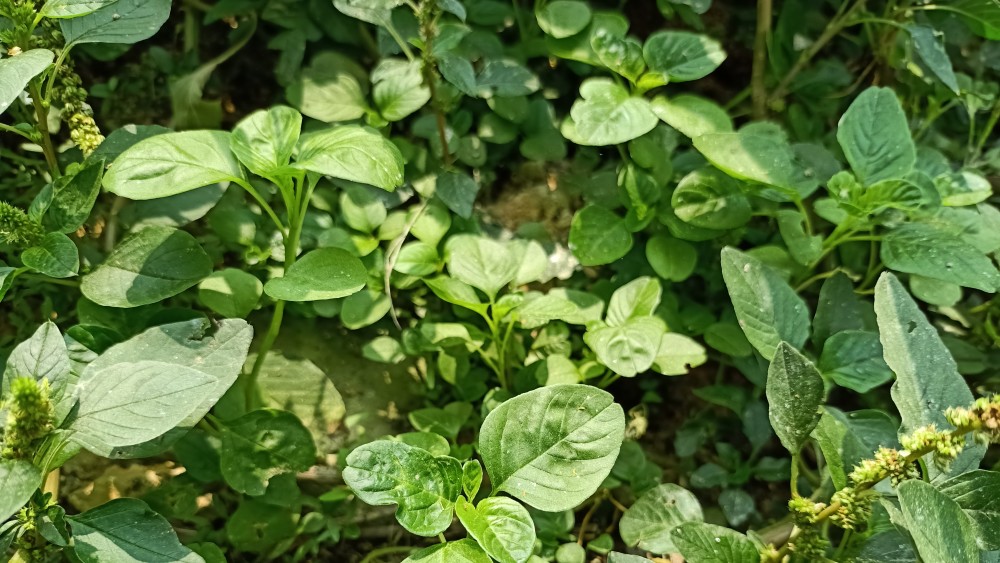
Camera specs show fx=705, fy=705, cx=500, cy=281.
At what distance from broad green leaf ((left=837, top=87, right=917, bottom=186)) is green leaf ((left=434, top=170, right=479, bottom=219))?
742mm

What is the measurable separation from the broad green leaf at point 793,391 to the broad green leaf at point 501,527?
1.33 ft

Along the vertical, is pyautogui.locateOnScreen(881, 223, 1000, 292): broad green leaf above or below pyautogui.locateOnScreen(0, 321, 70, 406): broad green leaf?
below

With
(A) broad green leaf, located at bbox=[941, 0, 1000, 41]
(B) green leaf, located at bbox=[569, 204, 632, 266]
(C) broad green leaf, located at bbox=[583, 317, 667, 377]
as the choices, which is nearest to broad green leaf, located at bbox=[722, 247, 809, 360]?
(C) broad green leaf, located at bbox=[583, 317, 667, 377]

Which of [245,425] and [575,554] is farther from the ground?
[245,425]

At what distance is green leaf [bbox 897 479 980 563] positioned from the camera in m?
0.88

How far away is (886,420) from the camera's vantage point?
1261 mm

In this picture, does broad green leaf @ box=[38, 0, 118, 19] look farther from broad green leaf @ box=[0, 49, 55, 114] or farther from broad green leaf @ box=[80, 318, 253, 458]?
broad green leaf @ box=[80, 318, 253, 458]

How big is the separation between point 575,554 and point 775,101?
46.7 inches

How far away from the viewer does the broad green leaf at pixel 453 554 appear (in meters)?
0.97

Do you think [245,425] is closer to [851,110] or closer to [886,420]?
[886,420]

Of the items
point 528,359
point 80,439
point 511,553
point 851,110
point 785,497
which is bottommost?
point 785,497

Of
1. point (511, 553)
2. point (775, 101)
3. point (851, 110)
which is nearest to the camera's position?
point (511, 553)

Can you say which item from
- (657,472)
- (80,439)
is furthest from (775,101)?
(80,439)

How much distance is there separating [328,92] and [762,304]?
1003mm
